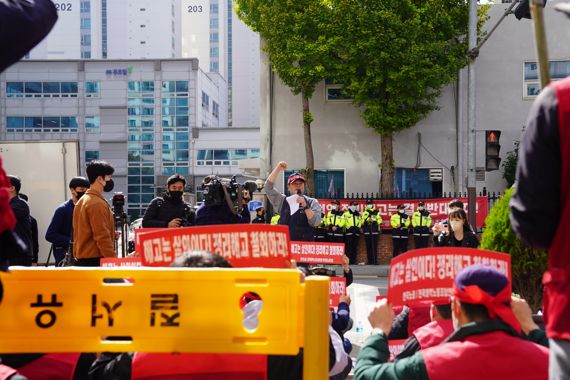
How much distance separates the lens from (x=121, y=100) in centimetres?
7112

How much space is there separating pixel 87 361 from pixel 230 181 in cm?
450

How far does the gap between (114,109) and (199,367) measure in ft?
234

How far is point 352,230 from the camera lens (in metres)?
18.7

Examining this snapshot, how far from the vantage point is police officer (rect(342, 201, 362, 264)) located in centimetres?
1866

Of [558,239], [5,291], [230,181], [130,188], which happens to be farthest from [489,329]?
[130,188]

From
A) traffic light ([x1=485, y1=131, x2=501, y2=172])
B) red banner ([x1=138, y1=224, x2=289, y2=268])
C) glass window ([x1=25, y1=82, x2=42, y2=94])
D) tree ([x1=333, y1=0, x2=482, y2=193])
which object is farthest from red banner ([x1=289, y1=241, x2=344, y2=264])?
glass window ([x1=25, y1=82, x2=42, y2=94])

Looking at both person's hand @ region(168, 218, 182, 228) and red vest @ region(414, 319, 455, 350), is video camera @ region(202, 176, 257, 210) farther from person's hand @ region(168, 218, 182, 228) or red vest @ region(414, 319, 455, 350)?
red vest @ region(414, 319, 455, 350)

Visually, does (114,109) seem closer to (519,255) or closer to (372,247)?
(372,247)

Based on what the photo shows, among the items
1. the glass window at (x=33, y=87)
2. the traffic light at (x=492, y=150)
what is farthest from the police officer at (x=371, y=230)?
the glass window at (x=33, y=87)

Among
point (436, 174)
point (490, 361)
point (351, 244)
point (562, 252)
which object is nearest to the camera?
point (562, 252)

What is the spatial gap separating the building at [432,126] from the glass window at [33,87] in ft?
168

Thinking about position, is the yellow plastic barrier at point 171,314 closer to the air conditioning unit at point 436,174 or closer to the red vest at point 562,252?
the red vest at point 562,252

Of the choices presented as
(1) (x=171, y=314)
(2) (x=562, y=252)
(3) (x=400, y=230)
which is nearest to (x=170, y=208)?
(1) (x=171, y=314)

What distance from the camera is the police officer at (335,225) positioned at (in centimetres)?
1866
